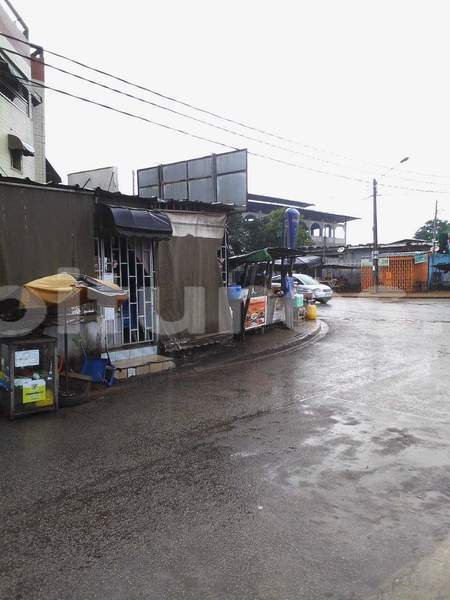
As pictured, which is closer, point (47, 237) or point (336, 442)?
point (336, 442)

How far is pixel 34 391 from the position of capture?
6402 mm

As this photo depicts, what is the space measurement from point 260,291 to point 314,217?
174ft

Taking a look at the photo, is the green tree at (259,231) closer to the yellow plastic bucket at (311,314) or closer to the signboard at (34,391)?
the yellow plastic bucket at (311,314)

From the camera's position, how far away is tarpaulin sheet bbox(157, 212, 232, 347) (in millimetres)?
9852

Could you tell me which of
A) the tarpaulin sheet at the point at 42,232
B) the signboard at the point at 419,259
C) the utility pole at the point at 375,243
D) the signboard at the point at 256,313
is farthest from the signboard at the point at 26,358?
the signboard at the point at 419,259

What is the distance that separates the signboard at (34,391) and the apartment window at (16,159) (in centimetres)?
1173

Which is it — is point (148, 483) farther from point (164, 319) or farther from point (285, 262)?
point (285, 262)

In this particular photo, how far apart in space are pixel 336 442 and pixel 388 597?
8.41 feet

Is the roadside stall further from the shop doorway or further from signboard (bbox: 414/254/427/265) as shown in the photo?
signboard (bbox: 414/254/427/265)

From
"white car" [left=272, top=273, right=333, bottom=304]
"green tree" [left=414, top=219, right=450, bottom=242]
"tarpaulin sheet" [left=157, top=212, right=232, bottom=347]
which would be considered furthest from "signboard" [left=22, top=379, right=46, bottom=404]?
"green tree" [left=414, top=219, right=450, bottom=242]

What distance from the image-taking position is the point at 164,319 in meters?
9.84

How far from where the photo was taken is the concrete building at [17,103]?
1500cm

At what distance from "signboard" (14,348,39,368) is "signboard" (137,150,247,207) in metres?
8.57

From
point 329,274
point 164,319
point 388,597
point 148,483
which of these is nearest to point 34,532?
point 148,483
